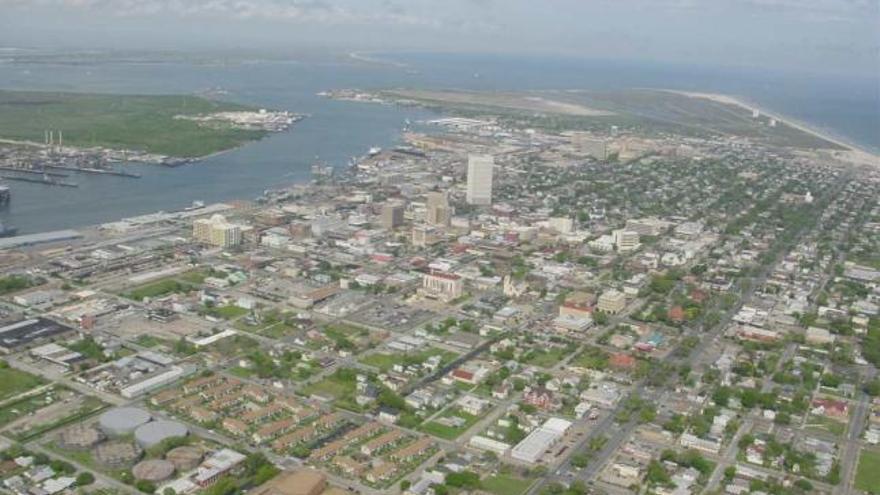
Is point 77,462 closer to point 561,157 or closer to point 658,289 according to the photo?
point 658,289

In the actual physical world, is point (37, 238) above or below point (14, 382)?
above

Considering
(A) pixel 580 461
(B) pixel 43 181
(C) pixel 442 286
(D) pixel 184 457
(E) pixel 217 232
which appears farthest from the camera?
(B) pixel 43 181

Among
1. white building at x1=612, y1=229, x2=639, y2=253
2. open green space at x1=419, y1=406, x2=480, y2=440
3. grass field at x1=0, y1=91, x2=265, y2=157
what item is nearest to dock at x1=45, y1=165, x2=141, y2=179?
grass field at x1=0, y1=91, x2=265, y2=157

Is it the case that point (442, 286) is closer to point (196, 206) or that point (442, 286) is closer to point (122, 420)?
point (122, 420)

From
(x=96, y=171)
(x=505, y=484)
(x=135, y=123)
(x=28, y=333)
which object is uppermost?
(x=135, y=123)

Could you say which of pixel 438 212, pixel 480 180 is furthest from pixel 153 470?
pixel 480 180

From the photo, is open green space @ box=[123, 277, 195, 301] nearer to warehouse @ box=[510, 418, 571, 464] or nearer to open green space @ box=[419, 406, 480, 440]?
open green space @ box=[419, 406, 480, 440]

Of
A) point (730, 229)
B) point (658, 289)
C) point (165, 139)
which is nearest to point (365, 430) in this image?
point (658, 289)

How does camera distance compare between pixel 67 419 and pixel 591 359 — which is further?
pixel 591 359
